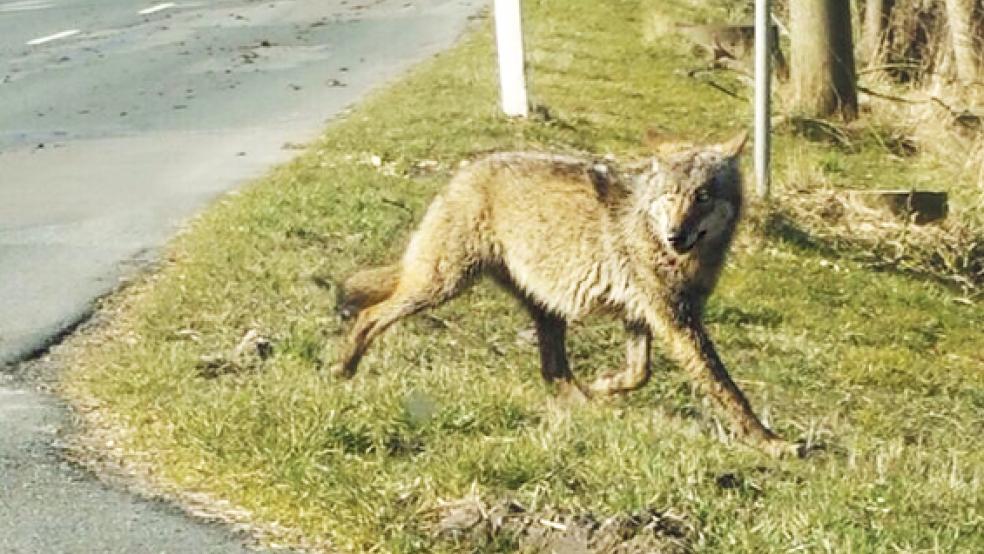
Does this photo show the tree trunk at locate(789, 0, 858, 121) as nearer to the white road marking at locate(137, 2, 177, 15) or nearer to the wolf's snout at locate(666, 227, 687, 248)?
the wolf's snout at locate(666, 227, 687, 248)

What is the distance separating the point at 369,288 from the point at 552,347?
736mm

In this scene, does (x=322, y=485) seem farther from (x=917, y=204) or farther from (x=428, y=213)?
(x=917, y=204)

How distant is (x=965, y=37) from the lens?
1452 centimetres

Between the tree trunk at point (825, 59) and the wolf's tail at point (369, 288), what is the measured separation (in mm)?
8793

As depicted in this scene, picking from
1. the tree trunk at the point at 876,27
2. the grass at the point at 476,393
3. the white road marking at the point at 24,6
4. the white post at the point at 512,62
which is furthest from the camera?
the white road marking at the point at 24,6

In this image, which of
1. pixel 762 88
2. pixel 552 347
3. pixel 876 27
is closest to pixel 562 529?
pixel 552 347

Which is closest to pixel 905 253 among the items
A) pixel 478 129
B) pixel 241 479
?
pixel 478 129

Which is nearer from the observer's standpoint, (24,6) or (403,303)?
(403,303)

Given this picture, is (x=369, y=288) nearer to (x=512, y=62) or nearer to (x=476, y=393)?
(x=476, y=393)

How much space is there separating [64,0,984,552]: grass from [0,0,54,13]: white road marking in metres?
11.4

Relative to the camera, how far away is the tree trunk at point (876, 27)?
18125mm

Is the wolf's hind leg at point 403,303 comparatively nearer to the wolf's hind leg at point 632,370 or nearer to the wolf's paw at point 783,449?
the wolf's hind leg at point 632,370

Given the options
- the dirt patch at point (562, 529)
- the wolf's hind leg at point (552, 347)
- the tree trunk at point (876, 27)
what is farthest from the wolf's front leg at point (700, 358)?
the tree trunk at point (876, 27)

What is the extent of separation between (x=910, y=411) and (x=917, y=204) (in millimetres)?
4163
